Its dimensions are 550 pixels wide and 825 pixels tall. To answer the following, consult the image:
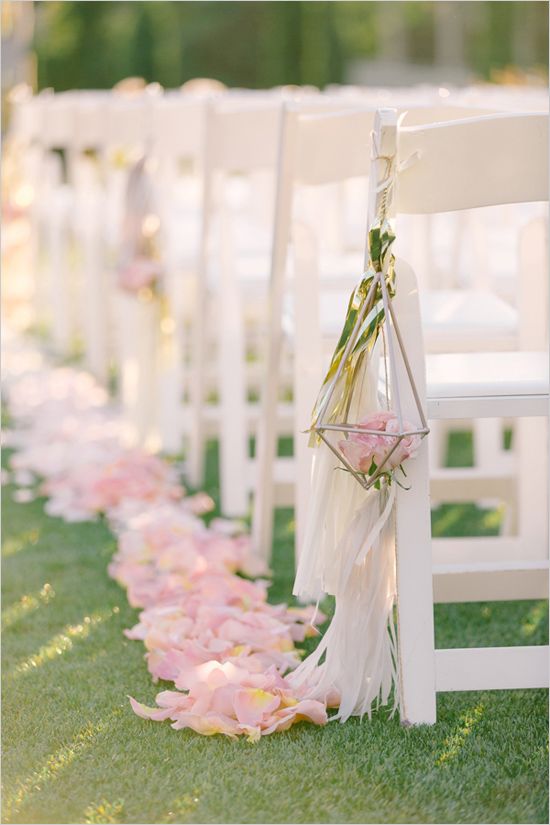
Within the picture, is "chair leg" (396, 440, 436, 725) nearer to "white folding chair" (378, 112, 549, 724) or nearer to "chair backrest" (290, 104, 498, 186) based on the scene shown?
"white folding chair" (378, 112, 549, 724)

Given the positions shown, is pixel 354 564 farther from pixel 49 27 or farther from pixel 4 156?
pixel 49 27

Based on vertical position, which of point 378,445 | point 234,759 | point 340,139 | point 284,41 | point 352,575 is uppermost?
point 284,41

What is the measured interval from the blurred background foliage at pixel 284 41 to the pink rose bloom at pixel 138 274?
11.8 m

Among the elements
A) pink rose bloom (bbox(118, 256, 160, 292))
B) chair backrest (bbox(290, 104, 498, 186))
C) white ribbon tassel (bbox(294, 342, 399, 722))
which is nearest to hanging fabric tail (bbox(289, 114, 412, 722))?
white ribbon tassel (bbox(294, 342, 399, 722))

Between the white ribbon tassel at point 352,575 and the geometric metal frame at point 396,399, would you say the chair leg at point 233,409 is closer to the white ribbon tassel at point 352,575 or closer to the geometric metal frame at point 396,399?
the white ribbon tassel at point 352,575

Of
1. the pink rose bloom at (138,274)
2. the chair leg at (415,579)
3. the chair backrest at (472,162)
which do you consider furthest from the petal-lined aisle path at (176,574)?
the chair backrest at (472,162)

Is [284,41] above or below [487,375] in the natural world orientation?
above

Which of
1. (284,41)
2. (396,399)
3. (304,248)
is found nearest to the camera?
(396,399)

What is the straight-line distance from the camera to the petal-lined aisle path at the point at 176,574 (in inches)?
76.8

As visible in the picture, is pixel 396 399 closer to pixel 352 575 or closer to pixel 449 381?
pixel 449 381

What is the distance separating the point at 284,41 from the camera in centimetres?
1591

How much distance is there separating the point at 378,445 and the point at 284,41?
14912 mm

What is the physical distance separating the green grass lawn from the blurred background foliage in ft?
44.0

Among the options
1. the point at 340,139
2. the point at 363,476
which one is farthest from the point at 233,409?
the point at 363,476
